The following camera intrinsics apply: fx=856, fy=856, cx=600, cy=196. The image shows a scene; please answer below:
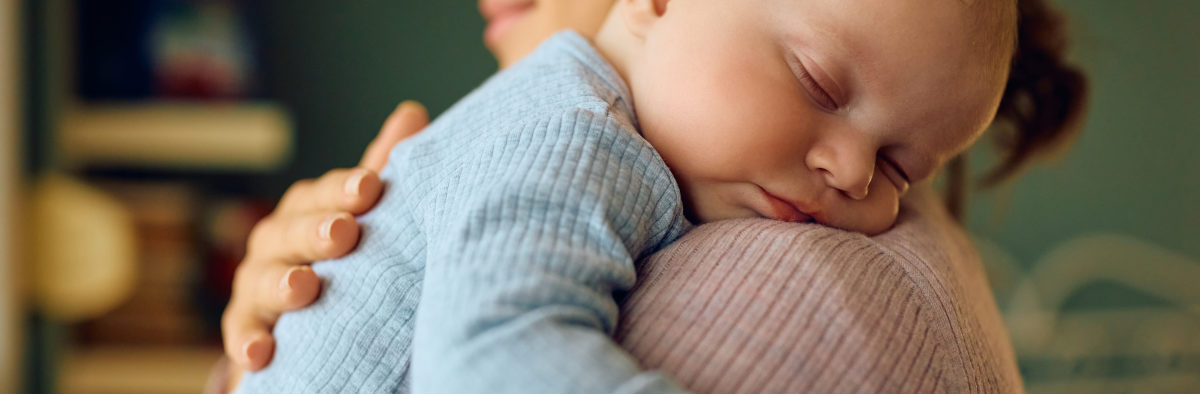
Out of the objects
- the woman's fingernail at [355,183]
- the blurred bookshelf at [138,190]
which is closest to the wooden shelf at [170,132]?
the blurred bookshelf at [138,190]

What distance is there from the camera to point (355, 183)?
0.75m

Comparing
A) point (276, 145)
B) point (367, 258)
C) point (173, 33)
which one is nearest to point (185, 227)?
point (276, 145)

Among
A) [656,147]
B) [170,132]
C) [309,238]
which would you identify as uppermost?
[656,147]

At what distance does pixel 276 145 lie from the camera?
86.0 inches

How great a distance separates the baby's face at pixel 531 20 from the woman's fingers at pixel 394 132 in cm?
20

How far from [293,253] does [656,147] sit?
36cm

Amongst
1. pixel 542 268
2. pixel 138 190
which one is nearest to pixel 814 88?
pixel 542 268

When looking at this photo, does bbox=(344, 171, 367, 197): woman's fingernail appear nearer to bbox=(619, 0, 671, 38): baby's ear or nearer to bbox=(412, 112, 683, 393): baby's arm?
bbox=(412, 112, 683, 393): baby's arm

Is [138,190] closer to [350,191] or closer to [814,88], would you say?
[350,191]

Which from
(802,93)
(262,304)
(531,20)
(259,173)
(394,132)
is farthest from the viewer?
(259,173)

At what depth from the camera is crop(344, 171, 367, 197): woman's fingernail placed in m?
0.74

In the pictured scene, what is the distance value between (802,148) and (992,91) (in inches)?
7.1

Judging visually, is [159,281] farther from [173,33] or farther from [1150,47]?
[1150,47]

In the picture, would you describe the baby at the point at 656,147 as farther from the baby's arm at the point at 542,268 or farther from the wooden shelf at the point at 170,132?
the wooden shelf at the point at 170,132
